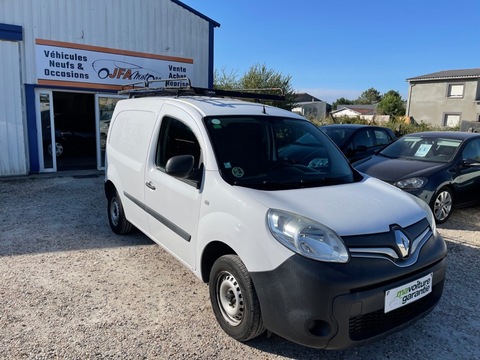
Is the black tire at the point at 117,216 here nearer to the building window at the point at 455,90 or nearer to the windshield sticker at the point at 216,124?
the windshield sticker at the point at 216,124

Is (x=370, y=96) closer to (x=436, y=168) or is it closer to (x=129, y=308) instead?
(x=436, y=168)

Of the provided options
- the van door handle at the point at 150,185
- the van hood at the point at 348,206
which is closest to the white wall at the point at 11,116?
the van door handle at the point at 150,185

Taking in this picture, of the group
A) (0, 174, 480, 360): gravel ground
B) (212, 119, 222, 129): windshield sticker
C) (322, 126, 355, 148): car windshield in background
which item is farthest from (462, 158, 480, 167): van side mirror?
(212, 119, 222, 129): windshield sticker

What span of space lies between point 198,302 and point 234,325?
752 millimetres

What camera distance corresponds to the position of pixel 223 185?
→ 9.72 ft

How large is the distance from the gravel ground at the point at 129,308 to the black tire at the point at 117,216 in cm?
13

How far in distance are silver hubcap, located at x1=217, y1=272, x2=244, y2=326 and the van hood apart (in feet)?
2.21

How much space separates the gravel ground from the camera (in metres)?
2.85

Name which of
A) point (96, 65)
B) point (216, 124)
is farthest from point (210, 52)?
point (216, 124)

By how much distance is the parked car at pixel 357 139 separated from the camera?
876 cm

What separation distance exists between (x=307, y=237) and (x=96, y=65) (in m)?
9.89

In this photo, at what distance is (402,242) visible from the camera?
8.66 feet

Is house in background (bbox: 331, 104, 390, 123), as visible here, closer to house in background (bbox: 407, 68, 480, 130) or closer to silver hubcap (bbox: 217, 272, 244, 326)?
house in background (bbox: 407, 68, 480, 130)

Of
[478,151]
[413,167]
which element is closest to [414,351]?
[413,167]
